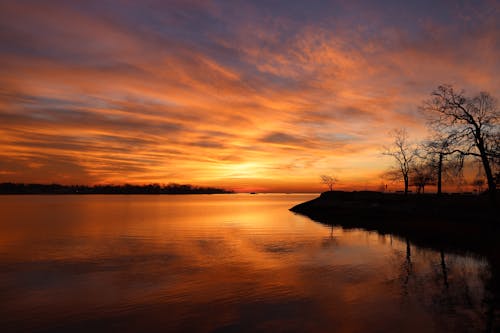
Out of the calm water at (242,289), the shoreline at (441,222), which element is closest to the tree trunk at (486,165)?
the shoreline at (441,222)

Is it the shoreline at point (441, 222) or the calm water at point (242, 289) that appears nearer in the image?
the calm water at point (242, 289)

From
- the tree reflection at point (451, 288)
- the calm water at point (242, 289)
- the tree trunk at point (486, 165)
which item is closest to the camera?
the tree reflection at point (451, 288)

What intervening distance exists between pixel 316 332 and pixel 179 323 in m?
5.31

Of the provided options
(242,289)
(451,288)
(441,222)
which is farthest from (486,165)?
(242,289)

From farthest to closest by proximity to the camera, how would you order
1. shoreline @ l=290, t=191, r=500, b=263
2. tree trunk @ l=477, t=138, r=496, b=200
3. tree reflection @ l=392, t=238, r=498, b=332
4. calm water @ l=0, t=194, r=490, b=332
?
1. tree trunk @ l=477, t=138, r=496, b=200
2. shoreline @ l=290, t=191, r=500, b=263
3. calm water @ l=0, t=194, r=490, b=332
4. tree reflection @ l=392, t=238, r=498, b=332

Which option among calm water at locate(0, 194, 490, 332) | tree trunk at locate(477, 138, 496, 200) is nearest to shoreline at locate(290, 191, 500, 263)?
tree trunk at locate(477, 138, 496, 200)

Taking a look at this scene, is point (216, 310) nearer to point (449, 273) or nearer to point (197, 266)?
point (197, 266)

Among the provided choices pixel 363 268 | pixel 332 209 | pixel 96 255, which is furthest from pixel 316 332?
pixel 332 209

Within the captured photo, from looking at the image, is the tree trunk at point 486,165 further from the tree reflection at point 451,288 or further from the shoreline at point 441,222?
the tree reflection at point 451,288

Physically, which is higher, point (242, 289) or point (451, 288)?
point (451, 288)

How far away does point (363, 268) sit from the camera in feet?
76.6

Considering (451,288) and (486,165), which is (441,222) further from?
(451,288)

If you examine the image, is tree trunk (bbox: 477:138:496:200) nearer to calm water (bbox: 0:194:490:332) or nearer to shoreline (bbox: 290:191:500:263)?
shoreline (bbox: 290:191:500:263)

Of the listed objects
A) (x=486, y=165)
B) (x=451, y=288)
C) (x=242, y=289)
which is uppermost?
(x=486, y=165)
